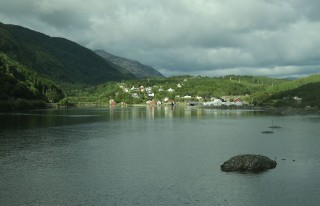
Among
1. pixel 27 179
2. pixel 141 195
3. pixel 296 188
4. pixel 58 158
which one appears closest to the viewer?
pixel 141 195

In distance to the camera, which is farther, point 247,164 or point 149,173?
point 247,164

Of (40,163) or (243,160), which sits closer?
(243,160)

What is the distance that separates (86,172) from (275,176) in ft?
89.6

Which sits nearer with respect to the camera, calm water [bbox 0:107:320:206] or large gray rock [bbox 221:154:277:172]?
calm water [bbox 0:107:320:206]

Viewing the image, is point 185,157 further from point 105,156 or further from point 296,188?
point 296,188

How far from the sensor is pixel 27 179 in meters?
50.6

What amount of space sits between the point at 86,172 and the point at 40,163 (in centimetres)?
1073

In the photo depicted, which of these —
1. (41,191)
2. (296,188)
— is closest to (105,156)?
(41,191)

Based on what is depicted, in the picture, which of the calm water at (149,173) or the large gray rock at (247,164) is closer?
the calm water at (149,173)

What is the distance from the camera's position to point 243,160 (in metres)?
56.2

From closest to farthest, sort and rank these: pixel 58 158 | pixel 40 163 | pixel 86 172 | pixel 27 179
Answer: pixel 27 179 < pixel 86 172 < pixel 40 163 < pixel 58 158

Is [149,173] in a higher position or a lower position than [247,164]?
lower

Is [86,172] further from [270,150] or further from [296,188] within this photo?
[270,150]

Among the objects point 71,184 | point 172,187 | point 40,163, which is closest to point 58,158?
point 40,163
